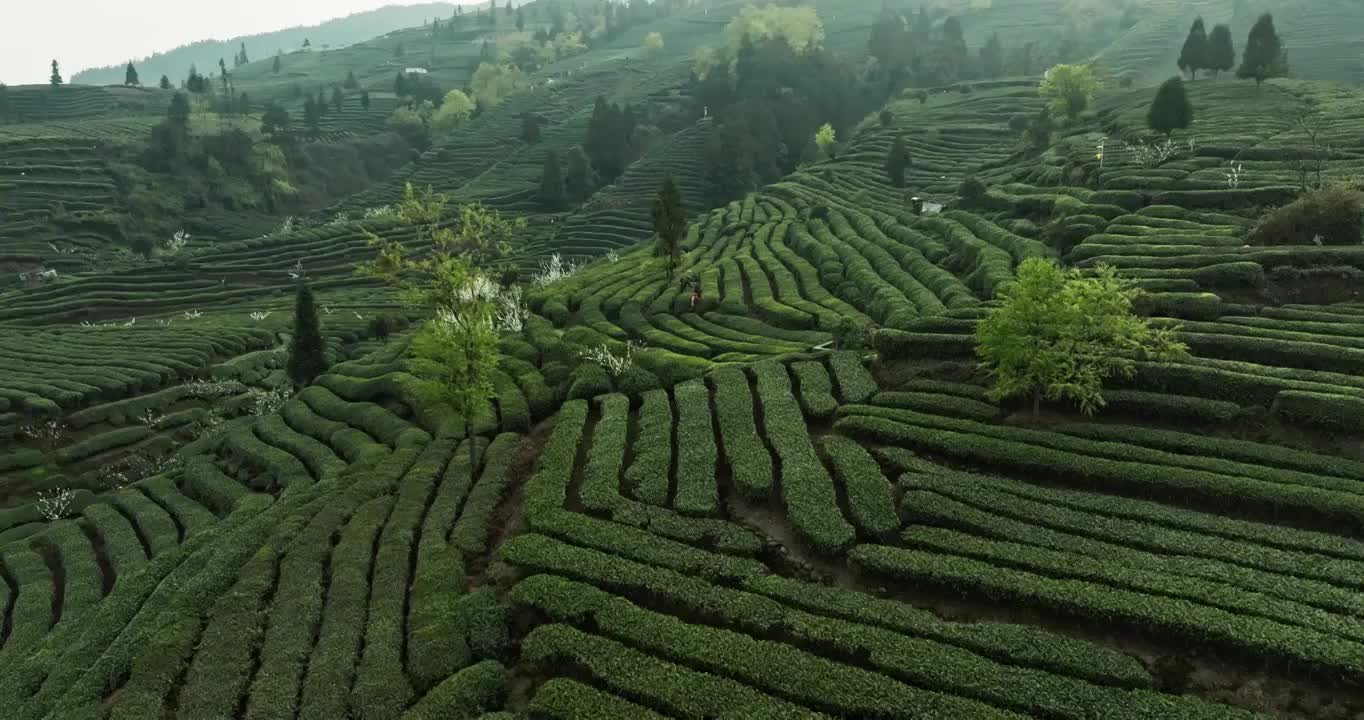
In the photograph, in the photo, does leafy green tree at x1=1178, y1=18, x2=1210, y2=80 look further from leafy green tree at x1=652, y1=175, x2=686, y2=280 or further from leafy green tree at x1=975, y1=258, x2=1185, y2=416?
leafy green tree at x1=975, y1=258, x2=1185, y2=416

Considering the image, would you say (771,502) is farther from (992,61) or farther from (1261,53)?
(992,61)

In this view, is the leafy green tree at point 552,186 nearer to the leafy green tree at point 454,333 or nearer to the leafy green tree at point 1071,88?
the leafy green tree at point 1071,88

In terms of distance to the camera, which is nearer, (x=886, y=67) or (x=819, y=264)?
(x=819, y=264)

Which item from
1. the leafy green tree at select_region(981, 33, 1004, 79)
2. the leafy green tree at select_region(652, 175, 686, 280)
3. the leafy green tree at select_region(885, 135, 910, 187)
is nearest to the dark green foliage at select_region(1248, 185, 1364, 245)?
the leafy green tree at select_region(652, 175, 686, 280)

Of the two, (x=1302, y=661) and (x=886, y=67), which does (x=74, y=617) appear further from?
(x=886, y=67)

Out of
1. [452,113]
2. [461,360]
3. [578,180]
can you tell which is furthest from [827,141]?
[452,113]

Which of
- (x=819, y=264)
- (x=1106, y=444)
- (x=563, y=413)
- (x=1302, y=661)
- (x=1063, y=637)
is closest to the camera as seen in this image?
(x=1302, y=661)

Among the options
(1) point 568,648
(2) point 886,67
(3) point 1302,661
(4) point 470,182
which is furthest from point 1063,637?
(2) point 886,67
